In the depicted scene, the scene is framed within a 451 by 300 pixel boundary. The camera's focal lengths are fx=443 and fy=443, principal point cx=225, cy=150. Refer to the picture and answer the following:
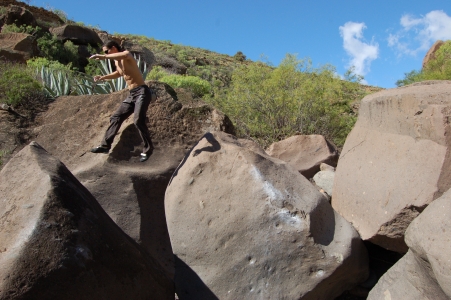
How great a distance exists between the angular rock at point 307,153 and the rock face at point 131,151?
1.36m

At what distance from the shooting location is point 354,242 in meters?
Result: 3.68

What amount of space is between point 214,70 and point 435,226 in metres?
23.5

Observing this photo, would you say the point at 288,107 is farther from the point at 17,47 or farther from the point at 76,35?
the point at 76,35

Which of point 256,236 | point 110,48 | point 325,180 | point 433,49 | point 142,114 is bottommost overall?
point 256,236

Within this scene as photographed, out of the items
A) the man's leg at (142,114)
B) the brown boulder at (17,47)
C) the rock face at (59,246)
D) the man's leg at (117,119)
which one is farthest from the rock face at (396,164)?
the brown boulder at (17,47)

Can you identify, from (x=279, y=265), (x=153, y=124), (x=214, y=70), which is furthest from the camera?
(x=214, y=70)

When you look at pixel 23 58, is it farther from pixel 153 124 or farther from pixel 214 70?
pixel 214 70

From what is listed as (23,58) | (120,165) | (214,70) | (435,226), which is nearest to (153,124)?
(120,165)

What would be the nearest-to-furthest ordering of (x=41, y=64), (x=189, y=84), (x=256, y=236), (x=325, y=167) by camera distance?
(x=256, y=236) → (x=325, y=167) → (x=41, y=64) → (x=189, y=84)

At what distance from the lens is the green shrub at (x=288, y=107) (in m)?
10.8

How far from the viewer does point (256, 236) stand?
11.7 feet

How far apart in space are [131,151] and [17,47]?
1119 cm

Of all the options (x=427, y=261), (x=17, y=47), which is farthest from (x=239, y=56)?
(x=427, y=261)

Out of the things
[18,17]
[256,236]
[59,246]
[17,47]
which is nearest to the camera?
[59,246]
